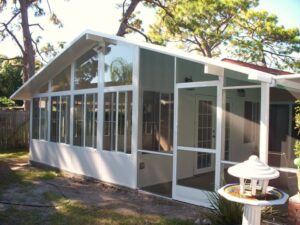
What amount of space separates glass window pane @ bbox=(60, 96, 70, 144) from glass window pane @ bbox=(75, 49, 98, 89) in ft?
2.48

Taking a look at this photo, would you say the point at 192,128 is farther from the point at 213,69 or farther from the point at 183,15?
the point at 183,15

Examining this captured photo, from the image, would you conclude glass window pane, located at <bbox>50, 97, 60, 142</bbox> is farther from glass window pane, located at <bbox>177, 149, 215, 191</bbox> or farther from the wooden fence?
the wooden fence

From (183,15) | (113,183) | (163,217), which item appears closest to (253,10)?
(183,15)

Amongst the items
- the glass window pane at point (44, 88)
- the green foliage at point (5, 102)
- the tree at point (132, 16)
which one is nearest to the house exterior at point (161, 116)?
the glass window pane at point (44, 88)

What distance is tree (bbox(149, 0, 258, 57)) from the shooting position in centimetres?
1953

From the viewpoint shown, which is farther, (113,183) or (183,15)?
(183,15)

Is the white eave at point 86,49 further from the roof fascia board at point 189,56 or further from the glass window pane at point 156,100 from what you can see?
the glass window pane at point 156,100

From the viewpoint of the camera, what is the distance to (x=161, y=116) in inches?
352

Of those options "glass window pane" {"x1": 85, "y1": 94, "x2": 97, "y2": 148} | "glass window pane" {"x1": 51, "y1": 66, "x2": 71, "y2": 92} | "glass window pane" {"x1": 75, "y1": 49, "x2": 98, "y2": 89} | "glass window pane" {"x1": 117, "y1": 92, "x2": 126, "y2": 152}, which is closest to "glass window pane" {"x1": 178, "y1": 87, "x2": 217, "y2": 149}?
"glass window pane" {"x1": 117, "y1": 92, "x2": 126, "y2": 152}

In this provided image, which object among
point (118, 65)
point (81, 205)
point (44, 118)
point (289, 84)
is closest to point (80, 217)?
point (81, 205)

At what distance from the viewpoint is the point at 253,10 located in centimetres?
1994

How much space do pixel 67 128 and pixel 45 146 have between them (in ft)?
5.37

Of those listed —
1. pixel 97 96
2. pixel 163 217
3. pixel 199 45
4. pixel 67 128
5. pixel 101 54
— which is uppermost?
pixel 199 45

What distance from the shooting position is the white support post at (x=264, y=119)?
19.7 ft
